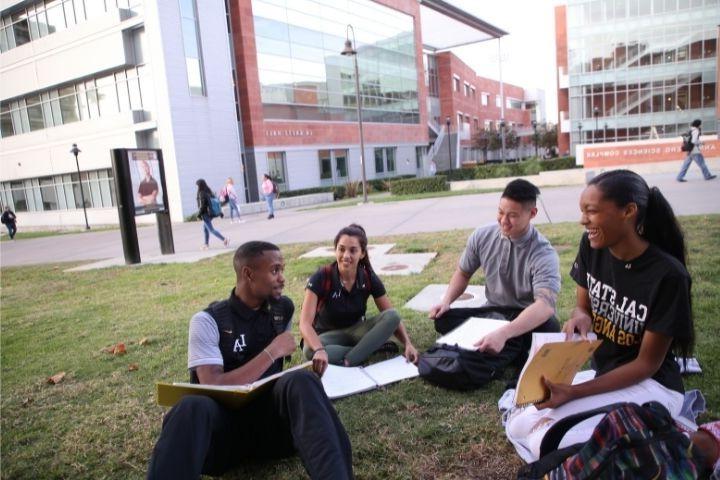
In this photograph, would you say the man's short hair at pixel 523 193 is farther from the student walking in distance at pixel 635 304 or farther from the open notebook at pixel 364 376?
the open notebook at pixel 364 376

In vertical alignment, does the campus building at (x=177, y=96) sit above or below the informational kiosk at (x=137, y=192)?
above

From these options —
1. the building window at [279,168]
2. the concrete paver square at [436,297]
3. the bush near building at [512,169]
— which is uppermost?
the building window at [279,168]

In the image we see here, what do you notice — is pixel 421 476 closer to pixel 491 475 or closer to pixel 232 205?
pixel 491 475

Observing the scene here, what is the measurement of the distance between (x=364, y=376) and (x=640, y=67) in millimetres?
48394

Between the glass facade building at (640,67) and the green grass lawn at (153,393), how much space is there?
136 feet

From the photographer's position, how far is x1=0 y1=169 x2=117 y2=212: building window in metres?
26.6

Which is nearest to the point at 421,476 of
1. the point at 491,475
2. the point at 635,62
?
the point at 491,475

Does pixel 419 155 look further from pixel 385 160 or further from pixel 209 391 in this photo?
pixel 209 391

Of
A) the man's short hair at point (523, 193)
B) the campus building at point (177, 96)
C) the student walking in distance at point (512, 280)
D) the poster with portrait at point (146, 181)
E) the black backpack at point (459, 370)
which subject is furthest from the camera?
the campus building at point (177, 96)

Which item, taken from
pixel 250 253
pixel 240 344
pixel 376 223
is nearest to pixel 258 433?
pixel 240 344

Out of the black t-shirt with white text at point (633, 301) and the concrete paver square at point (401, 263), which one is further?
the concrete paver square at point (401, 263)

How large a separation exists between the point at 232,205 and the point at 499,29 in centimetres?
4624

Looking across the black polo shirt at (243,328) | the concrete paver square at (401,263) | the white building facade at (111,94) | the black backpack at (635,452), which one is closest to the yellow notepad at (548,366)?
the black backpack at (635,452)

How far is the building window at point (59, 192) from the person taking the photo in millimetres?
26570
